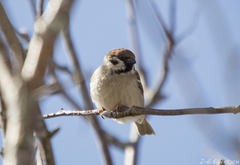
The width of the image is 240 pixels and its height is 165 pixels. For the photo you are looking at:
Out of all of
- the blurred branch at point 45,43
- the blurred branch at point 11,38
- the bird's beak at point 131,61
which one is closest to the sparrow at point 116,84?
the bird's beak at point 131,61

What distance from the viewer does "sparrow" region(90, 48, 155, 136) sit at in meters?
3.75

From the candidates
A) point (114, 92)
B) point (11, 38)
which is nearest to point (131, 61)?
point (114, 92)

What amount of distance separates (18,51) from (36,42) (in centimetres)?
45

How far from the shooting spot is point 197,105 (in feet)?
6.07

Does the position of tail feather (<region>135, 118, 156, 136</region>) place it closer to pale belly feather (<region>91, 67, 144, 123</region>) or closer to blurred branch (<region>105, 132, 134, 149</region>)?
blurred branch (<region>105, 132, 134, 149</region>)

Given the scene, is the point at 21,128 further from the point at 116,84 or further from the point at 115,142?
the point at 115,142

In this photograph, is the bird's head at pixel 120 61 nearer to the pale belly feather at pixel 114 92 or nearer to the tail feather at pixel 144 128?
the pale belly feather at pixel 114 92

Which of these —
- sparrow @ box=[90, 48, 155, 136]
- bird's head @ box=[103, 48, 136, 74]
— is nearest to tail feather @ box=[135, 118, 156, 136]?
sparrow @ box=[90, 48, 155, 136]

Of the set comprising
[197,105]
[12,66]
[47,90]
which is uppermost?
[12,66]

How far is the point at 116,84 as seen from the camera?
149 inches

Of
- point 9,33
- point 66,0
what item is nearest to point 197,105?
point 66,0

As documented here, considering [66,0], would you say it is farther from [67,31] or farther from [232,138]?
[67,31]

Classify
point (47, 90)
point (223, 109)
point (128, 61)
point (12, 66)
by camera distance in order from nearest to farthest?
point (47, 90) → point (12, 66) → point (223, 109) → point (128, 61)

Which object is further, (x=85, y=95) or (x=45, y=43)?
(x=85, y=95)
